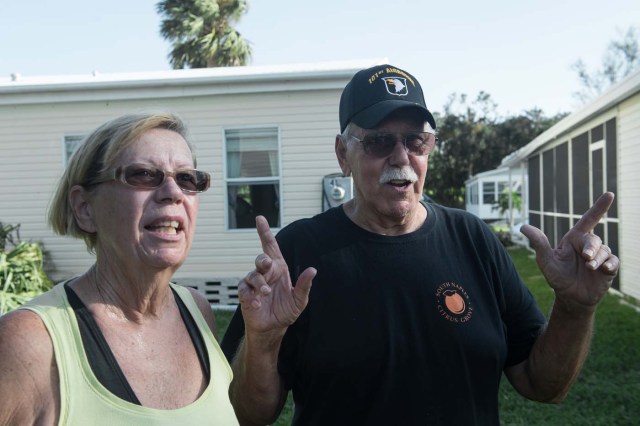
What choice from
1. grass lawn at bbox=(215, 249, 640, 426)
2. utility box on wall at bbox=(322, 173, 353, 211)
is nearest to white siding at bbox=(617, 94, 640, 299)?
grass lawn at bbox=(215, 249, 640, 426)

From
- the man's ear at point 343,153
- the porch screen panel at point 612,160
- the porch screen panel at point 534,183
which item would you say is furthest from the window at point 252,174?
the porch screen panel at point 534,183

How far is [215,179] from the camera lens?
966 cm

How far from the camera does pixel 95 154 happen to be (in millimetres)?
1784

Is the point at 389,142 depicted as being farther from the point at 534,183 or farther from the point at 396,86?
the point at 534,183

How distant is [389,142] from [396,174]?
131mm

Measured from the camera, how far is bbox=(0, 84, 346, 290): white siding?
9.48 meters

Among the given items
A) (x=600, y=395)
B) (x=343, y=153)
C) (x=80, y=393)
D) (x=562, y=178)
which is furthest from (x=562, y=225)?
(x=80, y=393)

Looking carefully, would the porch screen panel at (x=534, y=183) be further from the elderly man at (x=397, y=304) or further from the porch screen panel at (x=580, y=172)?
the elderly man at (x=397, y=304)

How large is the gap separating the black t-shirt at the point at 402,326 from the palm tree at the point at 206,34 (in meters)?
24.3

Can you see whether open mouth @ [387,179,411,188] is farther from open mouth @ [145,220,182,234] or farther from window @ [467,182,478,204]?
window @ [467,182,478,204]

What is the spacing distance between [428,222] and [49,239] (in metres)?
9.20

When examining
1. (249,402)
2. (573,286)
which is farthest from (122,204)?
(573,286)

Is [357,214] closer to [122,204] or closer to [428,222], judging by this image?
[428,222]

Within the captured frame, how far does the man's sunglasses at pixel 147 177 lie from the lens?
176 cm
